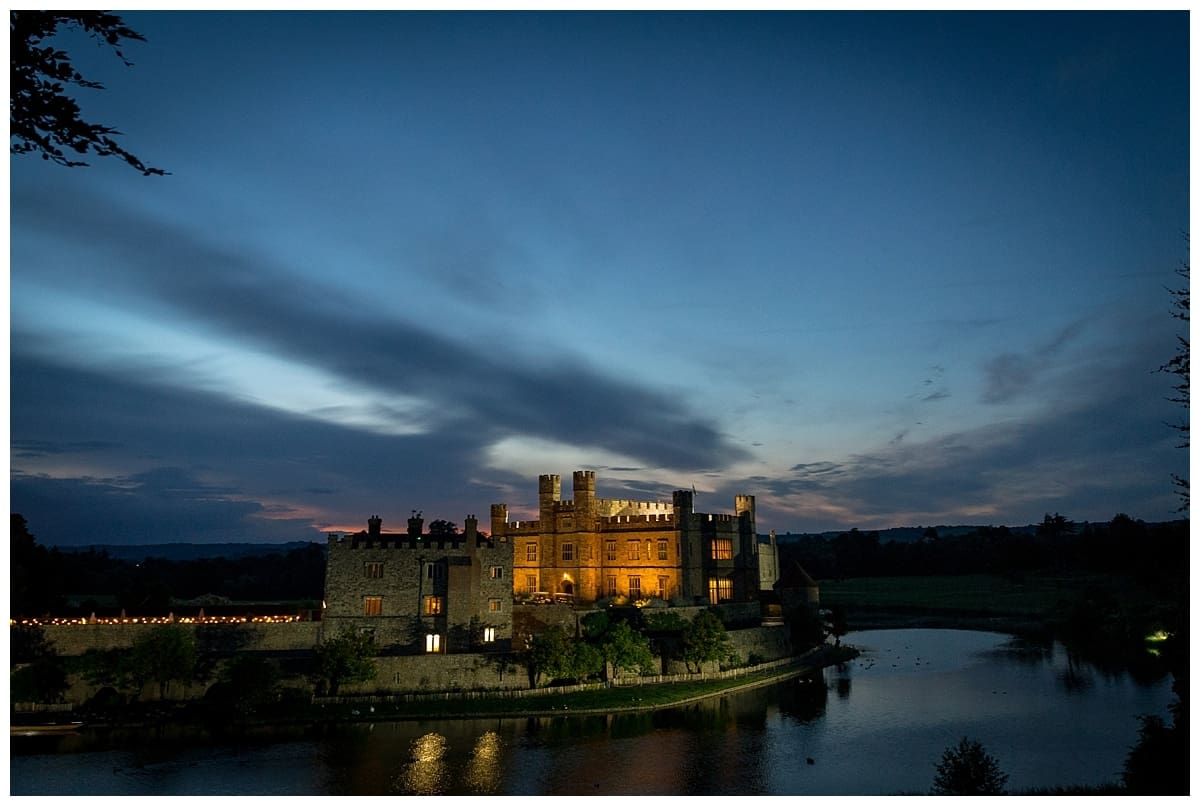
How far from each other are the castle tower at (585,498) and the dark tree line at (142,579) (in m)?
26.8

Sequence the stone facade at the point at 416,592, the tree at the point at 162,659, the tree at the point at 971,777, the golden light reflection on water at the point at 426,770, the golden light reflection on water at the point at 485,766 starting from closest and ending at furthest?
1. the tree at the point at 971,777
2. the golden light reflection on water at the point at 426,770
3. the golden light reflection on water at the point at 485,766
4. the tree at the point at 162,659
5. the stone facade at the point at 416,592

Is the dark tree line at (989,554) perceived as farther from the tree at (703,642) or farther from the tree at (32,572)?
the tree at (32,572)

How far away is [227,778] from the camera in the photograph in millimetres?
27297

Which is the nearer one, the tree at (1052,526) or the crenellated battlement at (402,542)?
the crenellated battlement at (402,542)

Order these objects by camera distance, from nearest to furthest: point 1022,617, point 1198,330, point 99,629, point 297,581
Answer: point 1198,330 < point 99,629 < point 297,581 < point 1022,617

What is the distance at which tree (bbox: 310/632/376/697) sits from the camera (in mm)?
37031

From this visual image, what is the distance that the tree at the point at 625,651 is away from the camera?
42562 mm

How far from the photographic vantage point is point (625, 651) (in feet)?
140

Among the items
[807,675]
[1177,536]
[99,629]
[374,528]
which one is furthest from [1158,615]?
[99,629]

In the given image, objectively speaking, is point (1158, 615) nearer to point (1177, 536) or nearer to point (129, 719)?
point (1177, 536)

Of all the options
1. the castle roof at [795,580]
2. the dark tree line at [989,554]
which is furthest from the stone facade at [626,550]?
the dark tree line at [989,554]

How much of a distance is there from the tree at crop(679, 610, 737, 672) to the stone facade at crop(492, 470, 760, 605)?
290 inches

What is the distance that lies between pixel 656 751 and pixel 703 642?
14.6 metres

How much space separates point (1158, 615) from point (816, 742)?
2117 inches
